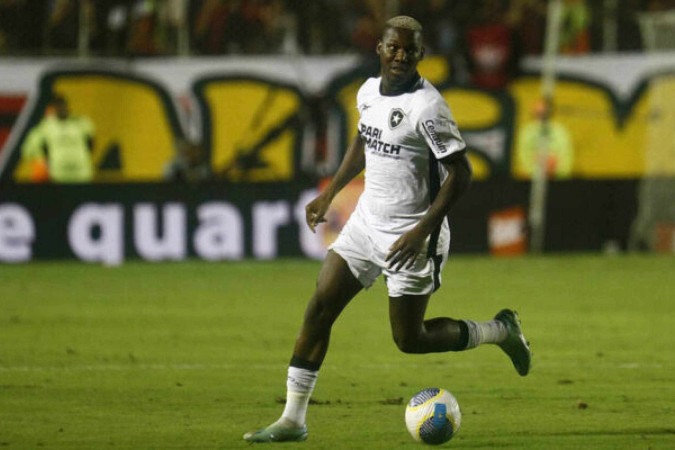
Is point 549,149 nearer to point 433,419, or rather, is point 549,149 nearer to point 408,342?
point 408,342

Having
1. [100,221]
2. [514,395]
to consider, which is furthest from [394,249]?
[100,221]

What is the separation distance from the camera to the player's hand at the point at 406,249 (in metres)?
7.78

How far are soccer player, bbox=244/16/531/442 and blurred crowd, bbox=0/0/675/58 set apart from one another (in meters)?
15.8

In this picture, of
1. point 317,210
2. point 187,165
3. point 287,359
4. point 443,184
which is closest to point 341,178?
point 317,210

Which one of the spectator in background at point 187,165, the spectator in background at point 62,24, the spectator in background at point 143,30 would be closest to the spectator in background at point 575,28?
the spectator in background at point 187,165

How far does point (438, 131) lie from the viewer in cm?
777

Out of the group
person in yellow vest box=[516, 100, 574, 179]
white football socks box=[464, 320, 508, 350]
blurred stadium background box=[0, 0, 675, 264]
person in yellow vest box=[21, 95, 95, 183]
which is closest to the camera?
white football socks box=[464, 320, 508, 350]

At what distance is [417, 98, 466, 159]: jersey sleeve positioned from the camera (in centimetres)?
777

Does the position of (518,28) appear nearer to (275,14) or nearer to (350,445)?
(275,14)

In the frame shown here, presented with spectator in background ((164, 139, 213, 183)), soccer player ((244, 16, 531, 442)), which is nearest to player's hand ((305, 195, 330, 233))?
soccer player ((244, 16, 531, 442))

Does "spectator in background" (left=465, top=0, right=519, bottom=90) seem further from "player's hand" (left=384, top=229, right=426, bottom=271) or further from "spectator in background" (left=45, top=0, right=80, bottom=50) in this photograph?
"player's hand" (left=384, top=229, right=426, bottom=271)

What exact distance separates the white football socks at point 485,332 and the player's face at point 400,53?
1.55 m

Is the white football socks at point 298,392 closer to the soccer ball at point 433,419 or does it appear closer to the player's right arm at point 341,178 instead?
the soccer ball at point 433,419

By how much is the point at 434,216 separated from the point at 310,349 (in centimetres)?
98
